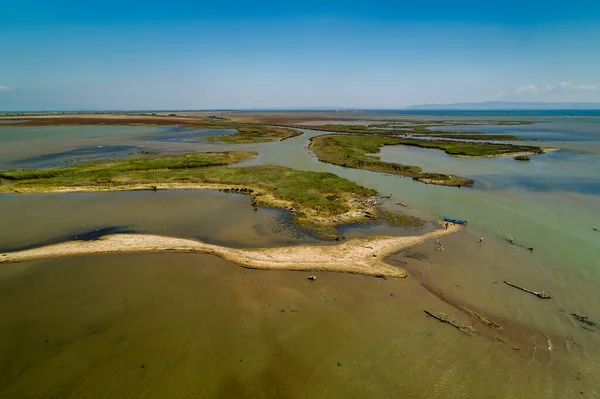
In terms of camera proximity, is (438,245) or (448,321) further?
(438,245)

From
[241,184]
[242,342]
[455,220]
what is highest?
[241,184]

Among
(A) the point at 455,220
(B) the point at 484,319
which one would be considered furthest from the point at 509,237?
(B) the point at 484,319

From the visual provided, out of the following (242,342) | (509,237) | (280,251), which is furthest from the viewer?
(509,237)

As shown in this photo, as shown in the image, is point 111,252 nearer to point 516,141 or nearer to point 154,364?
point 154,364

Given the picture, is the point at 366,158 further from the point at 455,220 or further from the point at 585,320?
the point at 585,320

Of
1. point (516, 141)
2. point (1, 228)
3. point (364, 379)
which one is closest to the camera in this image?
point (364, 379)

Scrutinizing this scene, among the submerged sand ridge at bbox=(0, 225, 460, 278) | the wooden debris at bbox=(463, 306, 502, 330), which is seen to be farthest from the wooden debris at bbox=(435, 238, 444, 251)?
the wooden debris at bbox=(463, 306, 502, 330)

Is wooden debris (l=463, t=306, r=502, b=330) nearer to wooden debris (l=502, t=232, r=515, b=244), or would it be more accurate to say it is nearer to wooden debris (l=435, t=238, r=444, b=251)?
wooden debris (l=435, t=238, r=444, b=251)

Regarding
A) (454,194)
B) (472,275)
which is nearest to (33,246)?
(472,275)
